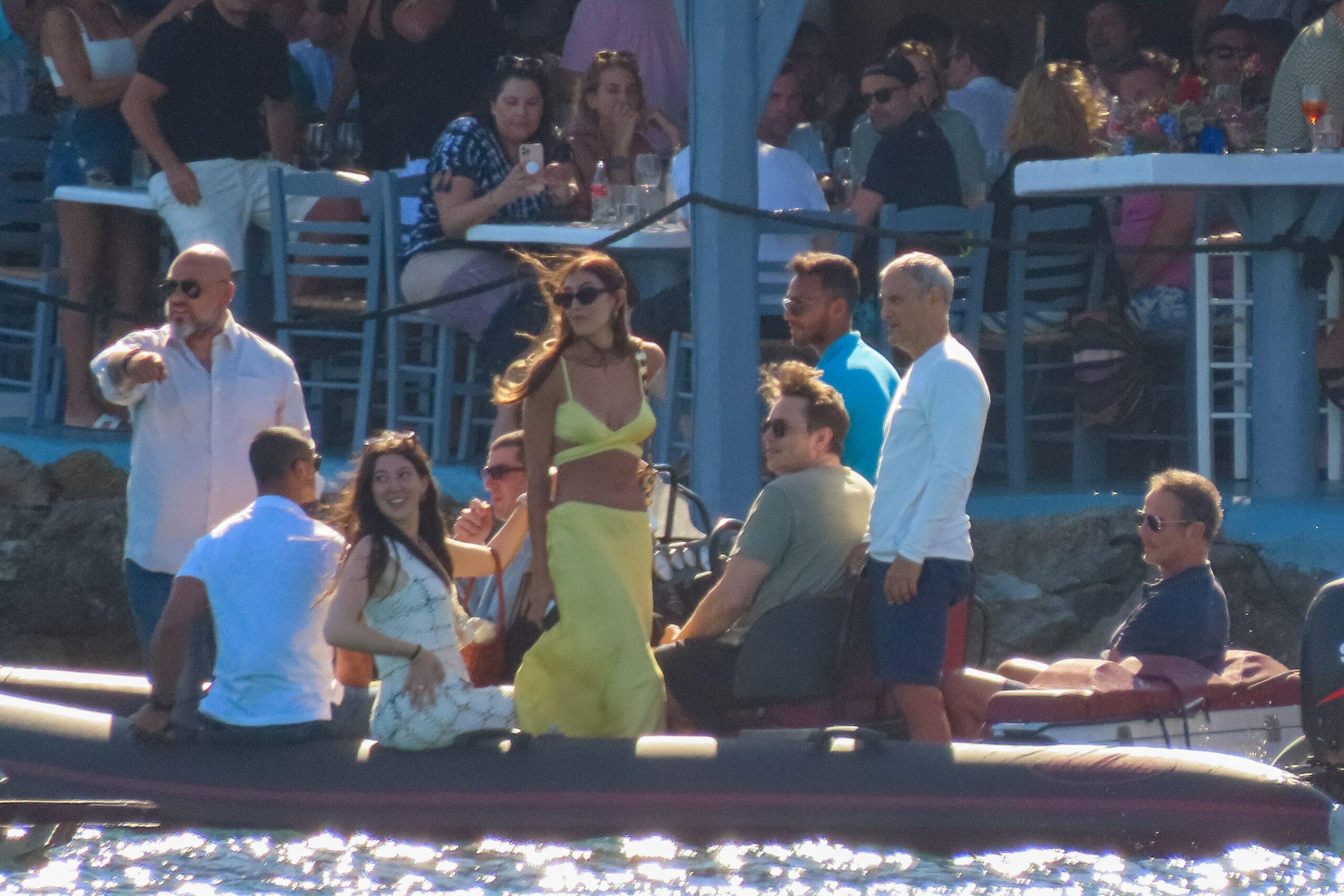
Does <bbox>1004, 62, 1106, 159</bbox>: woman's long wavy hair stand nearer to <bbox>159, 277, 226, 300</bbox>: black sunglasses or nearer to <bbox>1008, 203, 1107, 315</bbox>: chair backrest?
<bbox>1008, 203, 1107, 315</bbox>: chair backrest

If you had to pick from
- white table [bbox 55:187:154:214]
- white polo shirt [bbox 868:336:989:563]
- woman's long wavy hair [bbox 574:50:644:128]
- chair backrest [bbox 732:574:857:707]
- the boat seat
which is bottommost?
the boat seat

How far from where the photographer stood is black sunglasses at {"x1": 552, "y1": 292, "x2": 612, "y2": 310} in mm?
5184

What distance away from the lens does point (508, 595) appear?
226 inches

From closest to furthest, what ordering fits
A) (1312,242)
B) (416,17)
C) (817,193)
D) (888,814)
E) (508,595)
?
(888,814)
(508,595)
(1312,242)
(817,193)
(416,17)

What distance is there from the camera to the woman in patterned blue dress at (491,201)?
7.89 metres

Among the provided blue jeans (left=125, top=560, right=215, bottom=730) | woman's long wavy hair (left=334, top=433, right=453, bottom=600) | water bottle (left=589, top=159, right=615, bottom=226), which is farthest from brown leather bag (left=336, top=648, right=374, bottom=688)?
water bottle (left=589, top=159, right=615, bottom=226)

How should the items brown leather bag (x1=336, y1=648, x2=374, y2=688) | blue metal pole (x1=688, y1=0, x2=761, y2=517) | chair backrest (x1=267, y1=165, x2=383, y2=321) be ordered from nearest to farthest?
brown leather bag (x1=336, y1=648, x2=374, y2=688) < blue metal pole (x1=688, y1=0, x2=761, y2=517) < chair backrest (x1=267, y1=165, x2=383, y2=321)

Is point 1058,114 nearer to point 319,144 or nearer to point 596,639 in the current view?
point 319,144

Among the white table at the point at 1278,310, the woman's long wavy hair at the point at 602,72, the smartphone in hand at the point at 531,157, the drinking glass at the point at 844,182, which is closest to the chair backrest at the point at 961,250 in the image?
the drinking glass at the point at 844,182

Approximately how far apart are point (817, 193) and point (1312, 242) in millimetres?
1753

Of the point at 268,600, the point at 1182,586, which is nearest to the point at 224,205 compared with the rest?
the point at 268,600

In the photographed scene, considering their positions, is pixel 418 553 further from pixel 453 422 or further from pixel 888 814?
pixel 453 422

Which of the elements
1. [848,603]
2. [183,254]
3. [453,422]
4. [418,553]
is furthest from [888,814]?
[453,422]

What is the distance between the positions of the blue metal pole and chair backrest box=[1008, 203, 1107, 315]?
1388 millimetres
